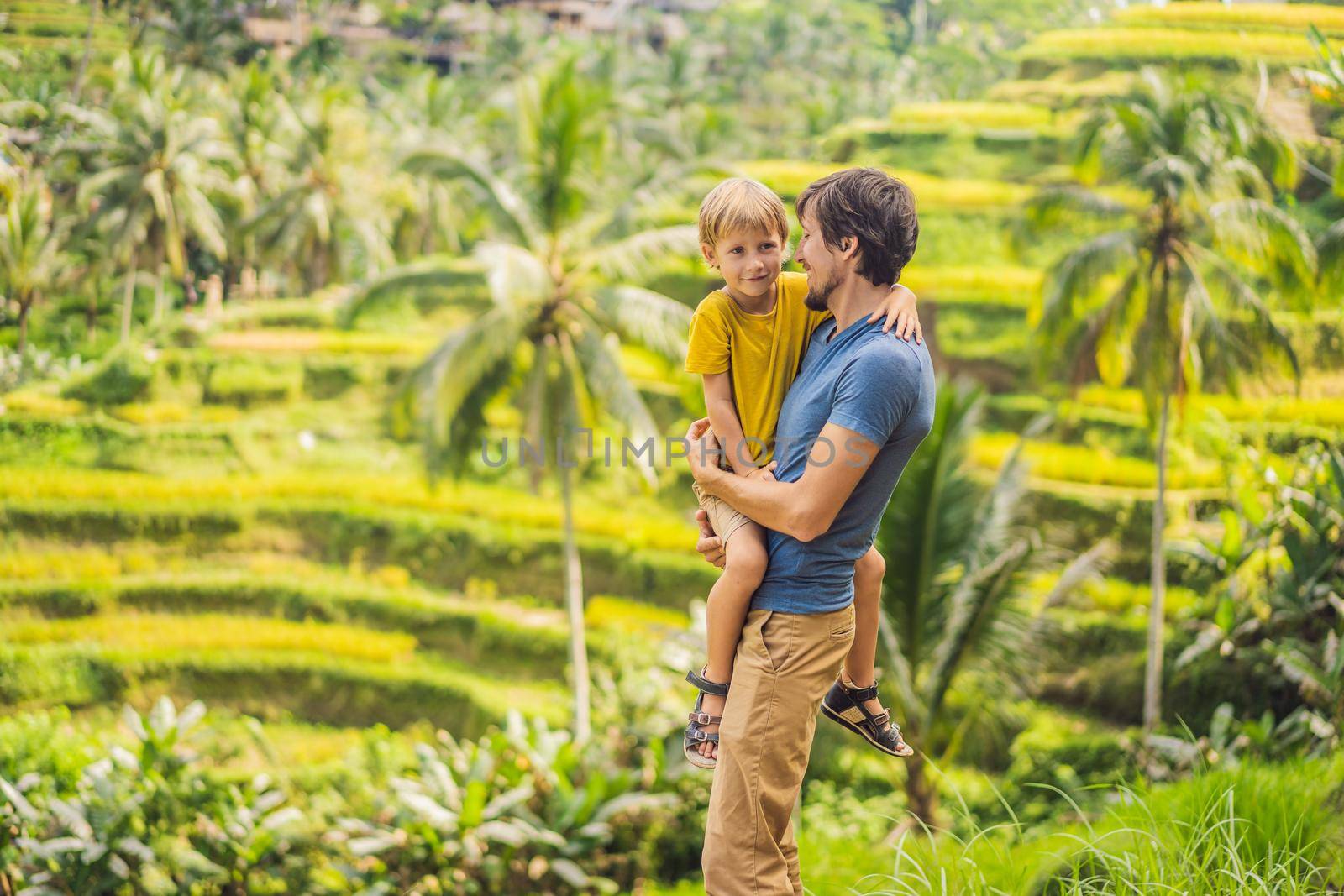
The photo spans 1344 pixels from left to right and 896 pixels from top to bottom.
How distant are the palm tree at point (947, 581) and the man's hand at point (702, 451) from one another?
473 centimetres

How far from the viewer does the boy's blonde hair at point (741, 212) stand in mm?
2166

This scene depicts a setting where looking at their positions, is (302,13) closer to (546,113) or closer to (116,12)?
(116,12)

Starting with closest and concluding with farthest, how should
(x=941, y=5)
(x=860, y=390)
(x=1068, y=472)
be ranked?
(x=860, y=390), (x=1068, y=472), (x=941, y=5)

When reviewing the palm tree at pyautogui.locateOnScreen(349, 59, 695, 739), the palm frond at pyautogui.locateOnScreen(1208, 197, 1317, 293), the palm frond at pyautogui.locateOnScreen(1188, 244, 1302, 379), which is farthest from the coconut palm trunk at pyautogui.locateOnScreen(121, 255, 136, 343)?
the palm frond at pyautogui.locateOnScreen(1208, 197, 1317, 293)

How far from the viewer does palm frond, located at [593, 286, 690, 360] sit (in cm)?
996

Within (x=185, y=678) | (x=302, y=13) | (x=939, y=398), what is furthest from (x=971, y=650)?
(x=302, y=13)

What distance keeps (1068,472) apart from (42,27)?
50.0 feet

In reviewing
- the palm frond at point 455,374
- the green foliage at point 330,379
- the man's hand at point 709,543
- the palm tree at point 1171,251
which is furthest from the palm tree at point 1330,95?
the green foliage at point 330,379

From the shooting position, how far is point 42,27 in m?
15.6

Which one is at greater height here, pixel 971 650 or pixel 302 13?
pixel 302 13

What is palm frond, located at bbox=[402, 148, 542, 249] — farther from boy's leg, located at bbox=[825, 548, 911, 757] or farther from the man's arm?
the man's arm

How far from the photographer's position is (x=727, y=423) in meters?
2.27

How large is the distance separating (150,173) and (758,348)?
16835 mm

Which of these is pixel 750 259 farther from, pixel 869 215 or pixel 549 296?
pixel 549 296
